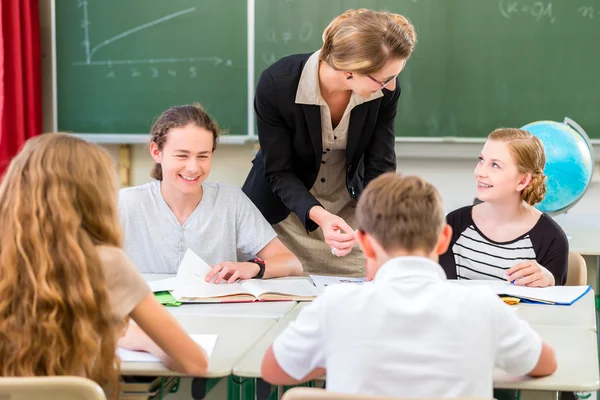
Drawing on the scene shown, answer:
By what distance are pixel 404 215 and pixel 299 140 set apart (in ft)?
4.46

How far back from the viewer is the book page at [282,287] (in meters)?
2.24

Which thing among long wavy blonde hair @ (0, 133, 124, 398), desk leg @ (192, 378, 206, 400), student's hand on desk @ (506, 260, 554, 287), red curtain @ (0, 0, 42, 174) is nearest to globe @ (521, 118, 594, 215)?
student's hand on desk @ (506, 260, 554, 287)

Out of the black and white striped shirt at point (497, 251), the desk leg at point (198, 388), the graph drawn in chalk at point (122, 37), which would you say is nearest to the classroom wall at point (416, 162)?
the graph drawn in chalk at point (122, 37)

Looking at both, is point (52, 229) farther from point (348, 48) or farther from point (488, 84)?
point (488, 84)

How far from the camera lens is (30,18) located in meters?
4.24

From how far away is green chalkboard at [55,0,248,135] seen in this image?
4.22 m

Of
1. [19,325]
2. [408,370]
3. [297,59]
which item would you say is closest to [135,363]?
[19,325]

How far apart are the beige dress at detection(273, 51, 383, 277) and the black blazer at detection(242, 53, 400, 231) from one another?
0.03 m

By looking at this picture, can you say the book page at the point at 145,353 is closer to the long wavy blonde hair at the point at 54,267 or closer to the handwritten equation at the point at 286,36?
the long wavy blonde hair at the point at 54,267

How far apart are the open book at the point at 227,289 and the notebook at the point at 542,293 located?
52cm

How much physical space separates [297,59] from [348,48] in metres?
0.41

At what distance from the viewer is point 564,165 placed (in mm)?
3305

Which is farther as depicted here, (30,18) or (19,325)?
(30,18)

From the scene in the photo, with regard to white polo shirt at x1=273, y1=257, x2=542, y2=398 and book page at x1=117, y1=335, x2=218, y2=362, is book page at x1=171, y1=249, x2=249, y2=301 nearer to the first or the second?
book page at x1=117, y1=335, x2=218, y2=362
